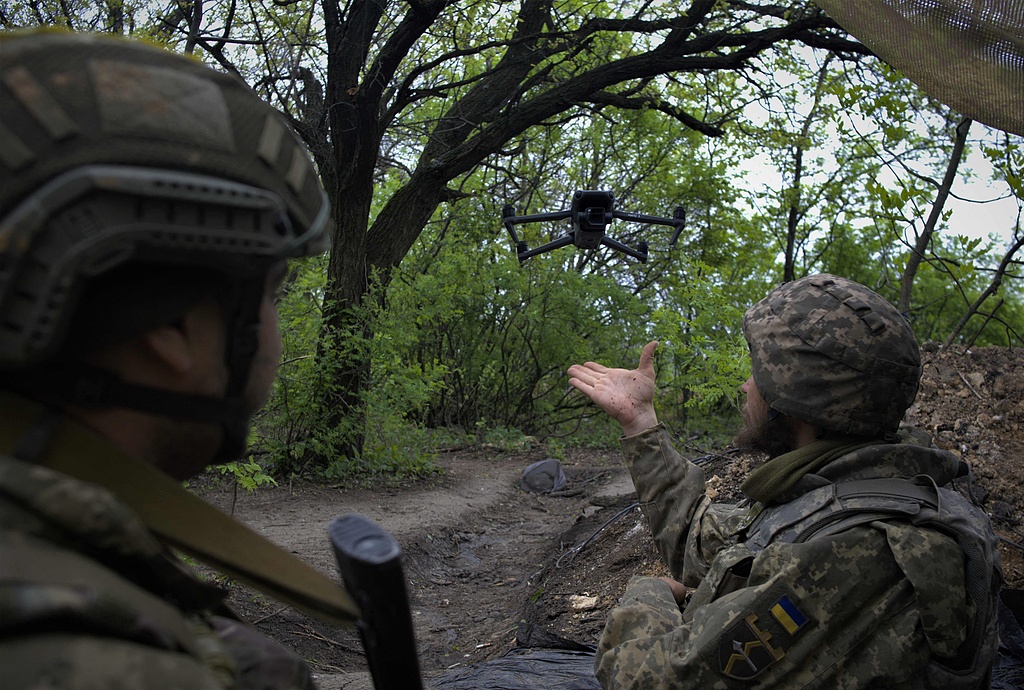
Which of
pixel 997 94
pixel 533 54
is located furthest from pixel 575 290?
pixel 997 94

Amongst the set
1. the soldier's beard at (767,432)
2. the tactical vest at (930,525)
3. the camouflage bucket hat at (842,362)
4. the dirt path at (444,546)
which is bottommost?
the dirt path at (444,546)

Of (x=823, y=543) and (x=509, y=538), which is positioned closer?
(x=823, y=543)

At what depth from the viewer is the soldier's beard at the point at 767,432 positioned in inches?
113

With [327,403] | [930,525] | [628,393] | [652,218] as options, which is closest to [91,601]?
[930,525]

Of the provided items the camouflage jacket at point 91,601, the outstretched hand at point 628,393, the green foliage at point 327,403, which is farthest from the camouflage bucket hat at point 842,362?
the green foliage at point 327,403

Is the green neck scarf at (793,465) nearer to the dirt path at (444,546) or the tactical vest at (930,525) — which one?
the tactical vest at (930,525)

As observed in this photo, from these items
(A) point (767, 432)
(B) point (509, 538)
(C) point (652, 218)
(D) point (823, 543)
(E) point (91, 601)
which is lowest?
(B) point (509, 538)

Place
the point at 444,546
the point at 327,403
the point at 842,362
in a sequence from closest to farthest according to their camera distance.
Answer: the point at 842,362
the point at 444,546
the point at 327,403

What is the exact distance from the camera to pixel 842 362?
105 inches

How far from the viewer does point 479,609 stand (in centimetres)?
626

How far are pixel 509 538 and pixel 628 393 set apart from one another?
17.8 feet

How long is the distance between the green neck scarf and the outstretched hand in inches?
21.9

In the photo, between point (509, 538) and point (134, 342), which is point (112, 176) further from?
point (509, 538)

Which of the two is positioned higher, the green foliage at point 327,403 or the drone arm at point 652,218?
the drone arm at point 652,218
